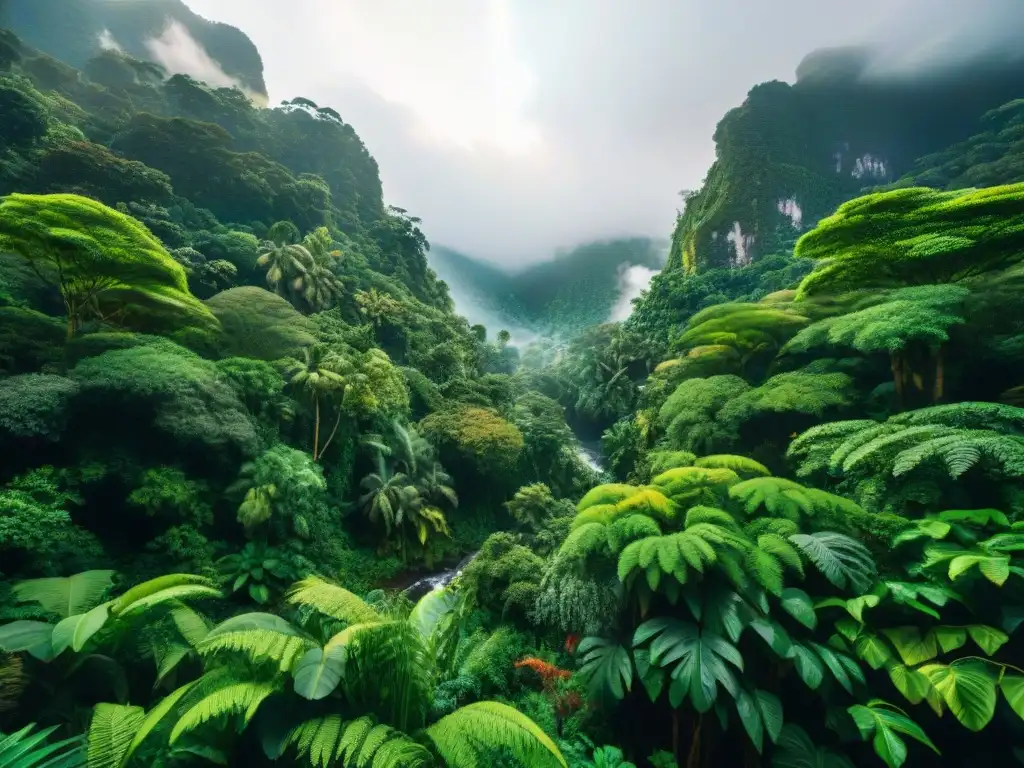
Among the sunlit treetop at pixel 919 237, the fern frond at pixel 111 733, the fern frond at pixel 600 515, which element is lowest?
the fern frond at pixel 111 733

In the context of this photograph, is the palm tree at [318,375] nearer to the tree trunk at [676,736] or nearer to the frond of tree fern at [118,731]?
the frond of tree fern at [118,731]

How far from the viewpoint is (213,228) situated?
23422mm

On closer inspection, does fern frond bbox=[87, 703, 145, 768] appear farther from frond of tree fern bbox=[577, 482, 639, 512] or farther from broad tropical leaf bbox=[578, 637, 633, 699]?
frond of tree fern bbox=[577, 482, 639, 512]

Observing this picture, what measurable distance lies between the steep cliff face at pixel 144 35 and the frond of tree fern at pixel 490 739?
61.2m

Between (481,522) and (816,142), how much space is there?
60.4 metres

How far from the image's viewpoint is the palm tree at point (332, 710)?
2.69m

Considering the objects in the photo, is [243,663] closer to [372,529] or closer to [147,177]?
[372,529]

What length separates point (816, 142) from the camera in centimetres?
5222

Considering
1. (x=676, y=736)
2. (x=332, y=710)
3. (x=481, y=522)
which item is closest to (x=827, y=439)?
(x=676, y=736)

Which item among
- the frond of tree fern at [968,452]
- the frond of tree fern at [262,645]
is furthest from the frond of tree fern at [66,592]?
the frond of tree fern at [968,452]

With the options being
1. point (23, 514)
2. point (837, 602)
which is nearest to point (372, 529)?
point (23, 514)

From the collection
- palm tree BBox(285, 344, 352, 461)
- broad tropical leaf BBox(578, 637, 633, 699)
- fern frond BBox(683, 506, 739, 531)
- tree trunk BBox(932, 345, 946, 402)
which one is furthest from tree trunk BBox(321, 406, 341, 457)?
tree trunk BBox(932, 345, 946, 402)

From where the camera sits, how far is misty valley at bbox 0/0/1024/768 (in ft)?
10.4

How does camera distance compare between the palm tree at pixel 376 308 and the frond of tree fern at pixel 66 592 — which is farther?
the palm tree at pixel 376 308
